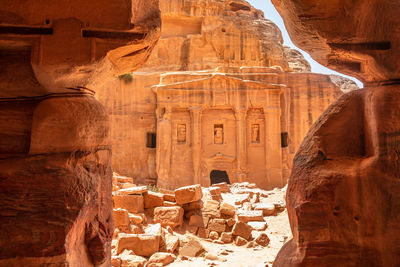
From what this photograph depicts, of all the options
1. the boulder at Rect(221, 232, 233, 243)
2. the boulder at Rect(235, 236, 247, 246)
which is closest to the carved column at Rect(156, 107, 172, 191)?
the boulder at Rect(221, 232, 233, 243)

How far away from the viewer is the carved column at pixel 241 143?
1739 centimetres

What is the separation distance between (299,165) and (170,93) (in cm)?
1498

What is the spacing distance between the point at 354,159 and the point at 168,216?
6.22 meters

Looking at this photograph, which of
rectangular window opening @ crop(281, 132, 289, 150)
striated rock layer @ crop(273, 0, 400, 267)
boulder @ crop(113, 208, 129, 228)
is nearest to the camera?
striated rock layer @ crop(273, 0, 400, 267)

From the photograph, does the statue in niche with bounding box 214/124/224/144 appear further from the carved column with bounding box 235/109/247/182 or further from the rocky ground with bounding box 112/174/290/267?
the rocky ground with bounding box 112/174/290/267

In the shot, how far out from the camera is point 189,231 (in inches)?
340

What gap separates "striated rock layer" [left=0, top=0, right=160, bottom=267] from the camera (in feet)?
8.59

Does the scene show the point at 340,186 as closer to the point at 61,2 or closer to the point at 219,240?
the point at 61,2

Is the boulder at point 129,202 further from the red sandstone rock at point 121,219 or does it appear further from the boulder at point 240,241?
the boulder at point 240,241

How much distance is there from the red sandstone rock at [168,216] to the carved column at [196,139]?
8.76 m

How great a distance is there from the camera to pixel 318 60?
3.62 meters

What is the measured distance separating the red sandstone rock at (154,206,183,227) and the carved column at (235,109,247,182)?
9226mm

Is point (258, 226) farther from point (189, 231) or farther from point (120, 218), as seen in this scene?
point (120, 218)

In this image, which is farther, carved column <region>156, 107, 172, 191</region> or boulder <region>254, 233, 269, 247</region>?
carved column <region>156, 107, 172, 191</region>
